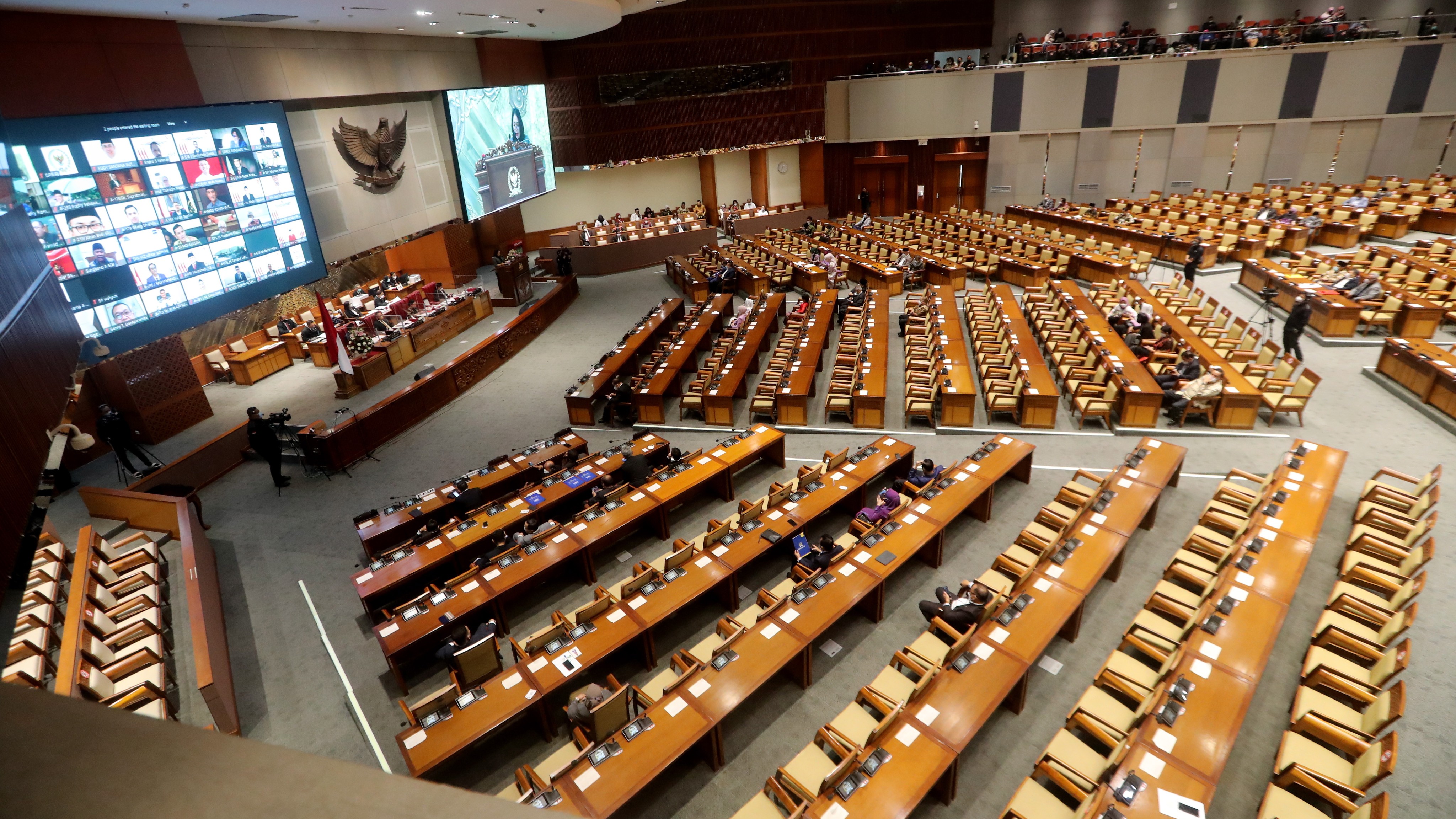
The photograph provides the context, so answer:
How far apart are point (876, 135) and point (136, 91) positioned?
2134 centimetres

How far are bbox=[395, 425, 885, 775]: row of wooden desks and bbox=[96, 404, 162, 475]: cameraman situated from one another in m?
7.16

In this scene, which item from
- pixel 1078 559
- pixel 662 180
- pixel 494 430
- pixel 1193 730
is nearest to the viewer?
pixel 1193 730

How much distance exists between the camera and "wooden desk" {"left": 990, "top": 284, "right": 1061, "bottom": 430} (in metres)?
9.93

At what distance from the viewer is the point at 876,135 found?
80.4 feet

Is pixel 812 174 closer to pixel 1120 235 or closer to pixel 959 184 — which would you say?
pixel 959 184

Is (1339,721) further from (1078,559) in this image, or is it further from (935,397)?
(935,397)

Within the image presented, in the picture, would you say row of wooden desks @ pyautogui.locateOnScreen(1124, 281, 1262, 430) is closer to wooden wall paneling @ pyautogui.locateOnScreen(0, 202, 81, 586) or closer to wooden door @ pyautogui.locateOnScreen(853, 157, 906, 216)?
wooden wall paneling @ pyautogui.locateOnScreen(0, 202, 81, 586)

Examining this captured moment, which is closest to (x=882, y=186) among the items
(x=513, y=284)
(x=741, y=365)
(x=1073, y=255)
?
(x=1073, y=255)

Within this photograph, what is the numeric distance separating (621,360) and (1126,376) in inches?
330

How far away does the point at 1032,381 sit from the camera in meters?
10.3

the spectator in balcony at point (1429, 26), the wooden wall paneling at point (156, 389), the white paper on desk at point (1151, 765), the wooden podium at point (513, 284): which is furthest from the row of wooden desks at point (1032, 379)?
the spectator in balcony at point (1429, 26)

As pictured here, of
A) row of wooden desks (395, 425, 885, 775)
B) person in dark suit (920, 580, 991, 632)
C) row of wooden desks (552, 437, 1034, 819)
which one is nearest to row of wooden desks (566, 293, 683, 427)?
row of wooden desks (395, 425, 885, 775)

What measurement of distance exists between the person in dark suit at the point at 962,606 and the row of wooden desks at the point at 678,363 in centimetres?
616

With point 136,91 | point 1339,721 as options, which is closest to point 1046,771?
point 1339,721
